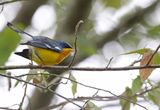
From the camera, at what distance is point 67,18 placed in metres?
2.62

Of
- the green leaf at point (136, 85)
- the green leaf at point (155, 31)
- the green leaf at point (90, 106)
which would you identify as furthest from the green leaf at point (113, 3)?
the green leaf at point (90, 106)

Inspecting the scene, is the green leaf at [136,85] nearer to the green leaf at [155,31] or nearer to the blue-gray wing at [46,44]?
the blue-gray wing at [46,44]

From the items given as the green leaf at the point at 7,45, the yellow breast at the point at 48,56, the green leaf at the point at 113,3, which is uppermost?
the green leaf at the point at 113,3

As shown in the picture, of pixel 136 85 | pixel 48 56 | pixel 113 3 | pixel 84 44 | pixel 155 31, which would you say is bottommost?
pixel 136 85

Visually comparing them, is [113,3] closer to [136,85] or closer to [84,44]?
[84,44]

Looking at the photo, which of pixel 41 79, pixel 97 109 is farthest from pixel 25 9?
pixel 97 109

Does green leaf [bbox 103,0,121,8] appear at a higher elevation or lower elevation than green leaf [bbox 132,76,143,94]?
higher

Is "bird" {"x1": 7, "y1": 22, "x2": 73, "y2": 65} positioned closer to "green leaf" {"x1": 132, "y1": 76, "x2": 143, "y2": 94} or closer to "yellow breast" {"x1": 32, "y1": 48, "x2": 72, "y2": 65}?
"yellow breast" {"x1": 32, "y1": 48, "x2": 72, "y2": 65}

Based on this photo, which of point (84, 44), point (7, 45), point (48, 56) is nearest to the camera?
point (7, 45)

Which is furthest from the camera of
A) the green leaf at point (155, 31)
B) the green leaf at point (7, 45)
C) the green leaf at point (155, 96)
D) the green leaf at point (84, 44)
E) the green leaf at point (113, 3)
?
the green leaf at point (113, 3)

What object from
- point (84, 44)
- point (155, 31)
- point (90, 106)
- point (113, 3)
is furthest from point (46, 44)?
point (113, 3)

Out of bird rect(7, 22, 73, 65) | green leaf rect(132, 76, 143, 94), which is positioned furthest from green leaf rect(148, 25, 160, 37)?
green leaf rect(132, 76, 143, 94)

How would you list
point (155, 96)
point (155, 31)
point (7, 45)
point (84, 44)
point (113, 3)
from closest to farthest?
→ point (7, 45), point (155, 96), point (84, 44), point (155, 31), point (113, 3)

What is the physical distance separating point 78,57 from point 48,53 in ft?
2.67
